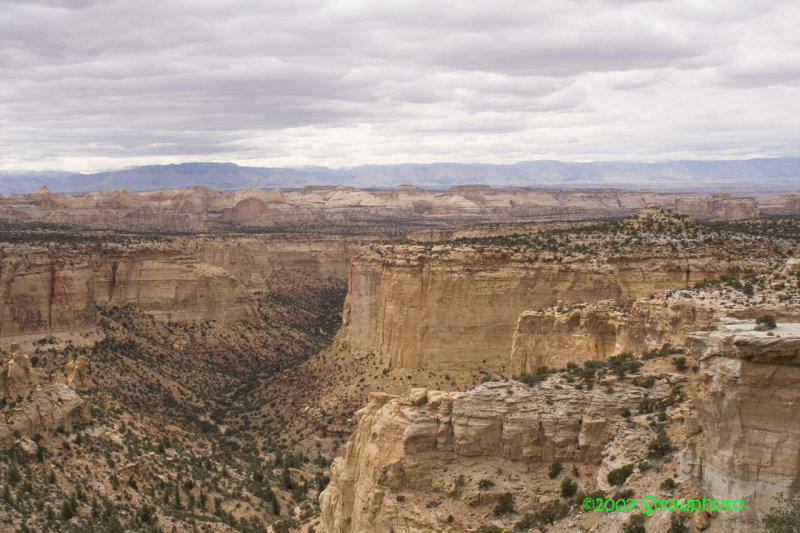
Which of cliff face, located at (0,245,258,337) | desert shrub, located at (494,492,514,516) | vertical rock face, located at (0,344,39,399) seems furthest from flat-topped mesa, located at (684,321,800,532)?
cliff face, located at (0,245,258,337)

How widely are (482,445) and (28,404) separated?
20.9 metres

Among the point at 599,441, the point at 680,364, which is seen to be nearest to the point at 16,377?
the point at 599,441

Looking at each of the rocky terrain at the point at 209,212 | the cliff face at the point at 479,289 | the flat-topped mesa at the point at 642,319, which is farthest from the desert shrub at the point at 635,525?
the rocky terrain at the point at 209,212

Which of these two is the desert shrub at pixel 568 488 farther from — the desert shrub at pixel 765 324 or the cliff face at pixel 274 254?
the cliff face at pixel 274 254

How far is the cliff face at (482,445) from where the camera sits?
21.5 meters

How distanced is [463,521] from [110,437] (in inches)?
838

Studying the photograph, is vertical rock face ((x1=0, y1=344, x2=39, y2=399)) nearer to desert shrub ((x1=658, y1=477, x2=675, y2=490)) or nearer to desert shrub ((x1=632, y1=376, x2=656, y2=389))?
desert shrub ((x1=632, y1=376, x2=656, y2=389))

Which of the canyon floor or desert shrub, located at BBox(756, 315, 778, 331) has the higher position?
desert shrub, located at BBox(756, 315, 778, 331)

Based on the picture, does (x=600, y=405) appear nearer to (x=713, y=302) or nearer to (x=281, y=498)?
(x=713, y=302)

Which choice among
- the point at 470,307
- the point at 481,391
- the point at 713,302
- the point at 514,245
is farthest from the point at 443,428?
the point at 514,245

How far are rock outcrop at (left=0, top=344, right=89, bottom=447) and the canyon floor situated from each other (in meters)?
0.10

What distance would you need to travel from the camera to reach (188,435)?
4588 cm

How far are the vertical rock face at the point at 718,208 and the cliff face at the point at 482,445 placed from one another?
5173 inches

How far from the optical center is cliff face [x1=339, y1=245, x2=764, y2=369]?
41844 mm
